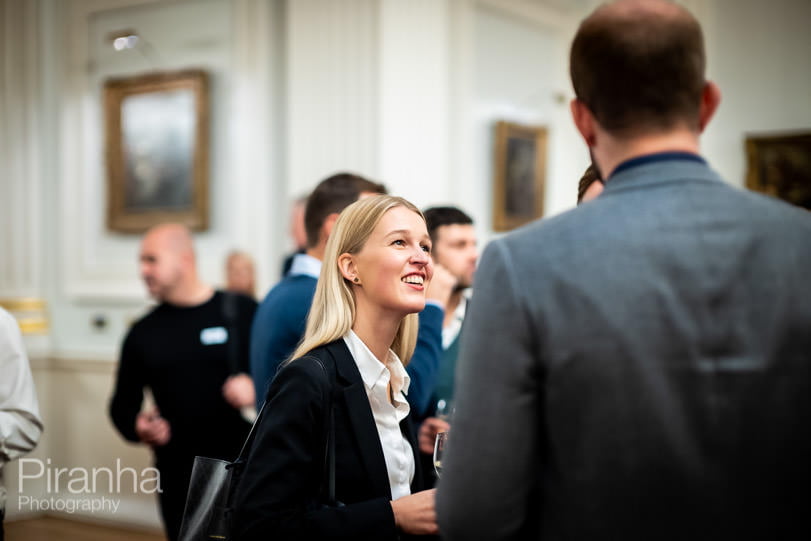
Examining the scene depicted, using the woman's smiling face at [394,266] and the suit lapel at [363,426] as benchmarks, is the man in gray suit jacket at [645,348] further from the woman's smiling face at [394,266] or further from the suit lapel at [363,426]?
the woman's smiling face at [394,266]

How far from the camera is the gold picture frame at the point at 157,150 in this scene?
21.2 ft

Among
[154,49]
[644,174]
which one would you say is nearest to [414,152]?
[154,49]

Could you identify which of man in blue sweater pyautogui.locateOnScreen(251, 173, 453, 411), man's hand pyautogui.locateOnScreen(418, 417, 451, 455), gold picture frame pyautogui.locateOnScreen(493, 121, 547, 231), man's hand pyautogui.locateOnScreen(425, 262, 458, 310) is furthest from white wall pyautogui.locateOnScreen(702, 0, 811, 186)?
man's hand pyautogui.locateOnScreen(418, 417, 451, 455)

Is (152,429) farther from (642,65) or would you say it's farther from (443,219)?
(642,65)

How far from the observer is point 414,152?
5539mm

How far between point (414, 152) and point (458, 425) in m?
4.45

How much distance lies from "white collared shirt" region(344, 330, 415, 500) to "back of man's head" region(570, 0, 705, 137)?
34.0 inches

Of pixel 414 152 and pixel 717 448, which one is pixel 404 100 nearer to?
pixel 414 152

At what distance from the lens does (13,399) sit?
2.44m

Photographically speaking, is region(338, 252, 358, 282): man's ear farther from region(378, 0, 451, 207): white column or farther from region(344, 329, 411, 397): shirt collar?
region(378, 0, 451, 207): white column

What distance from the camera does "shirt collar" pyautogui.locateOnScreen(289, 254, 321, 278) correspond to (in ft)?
9.08

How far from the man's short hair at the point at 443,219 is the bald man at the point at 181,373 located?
1.34 m

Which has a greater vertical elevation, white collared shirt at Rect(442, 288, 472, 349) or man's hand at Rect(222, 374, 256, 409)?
white collared shirt at Rect(442, 288, 472, 349)

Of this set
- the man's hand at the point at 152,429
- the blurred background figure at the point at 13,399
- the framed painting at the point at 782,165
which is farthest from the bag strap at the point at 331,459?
the framed painting at the point at 782,165
